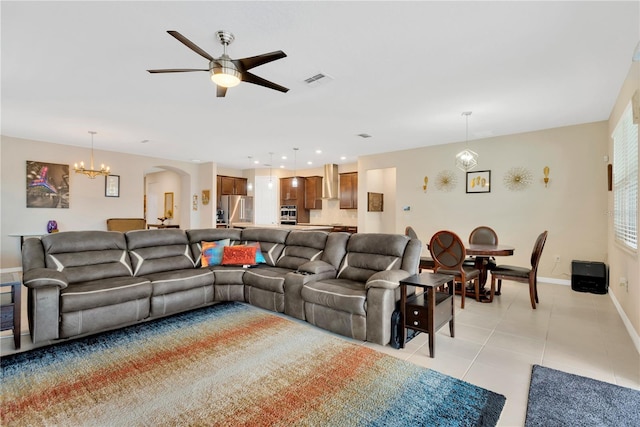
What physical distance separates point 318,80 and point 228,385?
9.93 ft

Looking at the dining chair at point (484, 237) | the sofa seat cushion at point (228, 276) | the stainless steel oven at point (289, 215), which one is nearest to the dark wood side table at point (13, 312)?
the sofa seat cushion at point (228, 276)

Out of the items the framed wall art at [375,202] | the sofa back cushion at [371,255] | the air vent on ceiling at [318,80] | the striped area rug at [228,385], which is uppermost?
the air vent on ceiling at [318,80]

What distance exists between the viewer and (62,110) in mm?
4504

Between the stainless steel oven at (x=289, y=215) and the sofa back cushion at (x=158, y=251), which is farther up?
the stainless steel oven at (x=289, y=215)

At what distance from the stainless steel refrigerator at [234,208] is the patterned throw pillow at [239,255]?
18.8ft

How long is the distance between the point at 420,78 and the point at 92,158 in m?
7.45

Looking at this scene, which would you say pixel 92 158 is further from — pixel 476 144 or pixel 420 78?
pixel 476 144

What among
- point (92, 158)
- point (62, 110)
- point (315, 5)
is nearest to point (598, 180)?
point (315, 5)

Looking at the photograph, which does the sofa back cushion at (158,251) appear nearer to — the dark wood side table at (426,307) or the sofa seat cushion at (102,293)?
the sofa seat cushion at (102,293)

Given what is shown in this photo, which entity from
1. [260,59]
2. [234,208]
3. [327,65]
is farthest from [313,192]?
[260,59]

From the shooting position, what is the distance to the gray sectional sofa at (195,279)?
2.79 meters

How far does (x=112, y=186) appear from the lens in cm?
759

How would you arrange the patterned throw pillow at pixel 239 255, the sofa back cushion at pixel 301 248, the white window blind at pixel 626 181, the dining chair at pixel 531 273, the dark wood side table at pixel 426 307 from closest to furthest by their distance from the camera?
the dark wood side table at pixel 426 307 < the white window blind at pixel 626 181 < the dining chair at pixel 531 273 < the sofa back cushion at pixel 301 248 < the patterned throw pillow at pixel 239 255

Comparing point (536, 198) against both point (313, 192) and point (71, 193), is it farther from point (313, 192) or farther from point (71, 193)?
point (71, 193)
